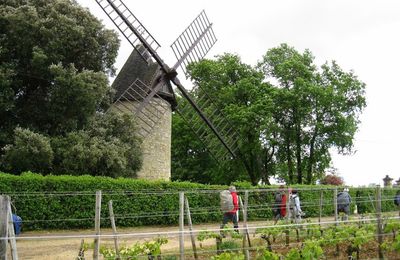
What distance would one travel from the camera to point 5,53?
63.5 ft

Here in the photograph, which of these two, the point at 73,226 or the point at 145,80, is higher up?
the point at 145,80

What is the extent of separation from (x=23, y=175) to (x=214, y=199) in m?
7.84

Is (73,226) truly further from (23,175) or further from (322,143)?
(322,143)

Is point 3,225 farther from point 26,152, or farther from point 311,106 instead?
point 311,106

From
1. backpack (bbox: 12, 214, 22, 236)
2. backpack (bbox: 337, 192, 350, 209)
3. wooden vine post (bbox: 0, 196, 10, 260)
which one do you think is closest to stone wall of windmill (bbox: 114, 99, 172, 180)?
backpack (bbox: 337, 192, 350, 209)

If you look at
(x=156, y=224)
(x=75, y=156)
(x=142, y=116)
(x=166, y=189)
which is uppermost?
(x=142, y=116)

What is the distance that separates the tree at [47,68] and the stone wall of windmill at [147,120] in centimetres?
291

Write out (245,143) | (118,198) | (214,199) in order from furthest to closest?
(245,143)
(214,199)
(118,198)

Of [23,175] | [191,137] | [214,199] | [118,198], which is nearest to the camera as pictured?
[23,175]

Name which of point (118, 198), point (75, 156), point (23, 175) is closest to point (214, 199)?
point (118, 198)

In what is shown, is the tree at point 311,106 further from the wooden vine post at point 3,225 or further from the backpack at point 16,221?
the wooden vine post at point 3,225

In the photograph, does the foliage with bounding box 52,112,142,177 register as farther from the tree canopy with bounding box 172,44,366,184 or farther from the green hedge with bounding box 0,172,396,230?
the tree canopy with bounding box 172,44,366,184

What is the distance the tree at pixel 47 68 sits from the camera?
18.9 m

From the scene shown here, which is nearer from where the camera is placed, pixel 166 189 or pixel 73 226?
pixel 73 226
